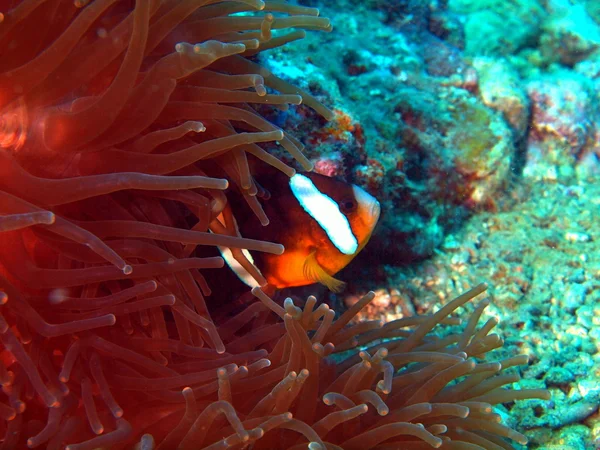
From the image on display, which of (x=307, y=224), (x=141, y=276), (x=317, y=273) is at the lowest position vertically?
(x=317, y=273)

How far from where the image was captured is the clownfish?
2059 mm

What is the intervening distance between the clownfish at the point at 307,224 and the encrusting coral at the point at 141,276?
9.9 inches

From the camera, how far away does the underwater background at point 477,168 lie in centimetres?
248

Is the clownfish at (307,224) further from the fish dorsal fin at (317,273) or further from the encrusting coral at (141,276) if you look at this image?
the encrusting coral at (141,276)

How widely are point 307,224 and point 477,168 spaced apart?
1.84 m

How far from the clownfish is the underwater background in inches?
12.7

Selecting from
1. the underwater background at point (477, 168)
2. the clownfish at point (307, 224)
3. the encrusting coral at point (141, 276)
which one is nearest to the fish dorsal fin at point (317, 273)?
the clownfish at point (307, 224)

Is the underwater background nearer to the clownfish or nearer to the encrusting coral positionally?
the clownfish

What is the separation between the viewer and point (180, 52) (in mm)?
1469

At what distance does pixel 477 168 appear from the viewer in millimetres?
3475

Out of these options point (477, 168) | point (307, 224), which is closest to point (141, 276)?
point (307, 224)

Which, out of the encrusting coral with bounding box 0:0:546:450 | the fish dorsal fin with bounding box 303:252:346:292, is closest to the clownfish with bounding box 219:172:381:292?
the fish dorsal fin with bounding box 303:252:346:292

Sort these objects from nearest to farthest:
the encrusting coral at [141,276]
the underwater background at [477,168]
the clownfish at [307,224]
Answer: the encrusting coral at [141,276]
the clownfish at [307,224]
the underwater background at [477,168]

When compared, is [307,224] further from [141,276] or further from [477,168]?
[477,168]
